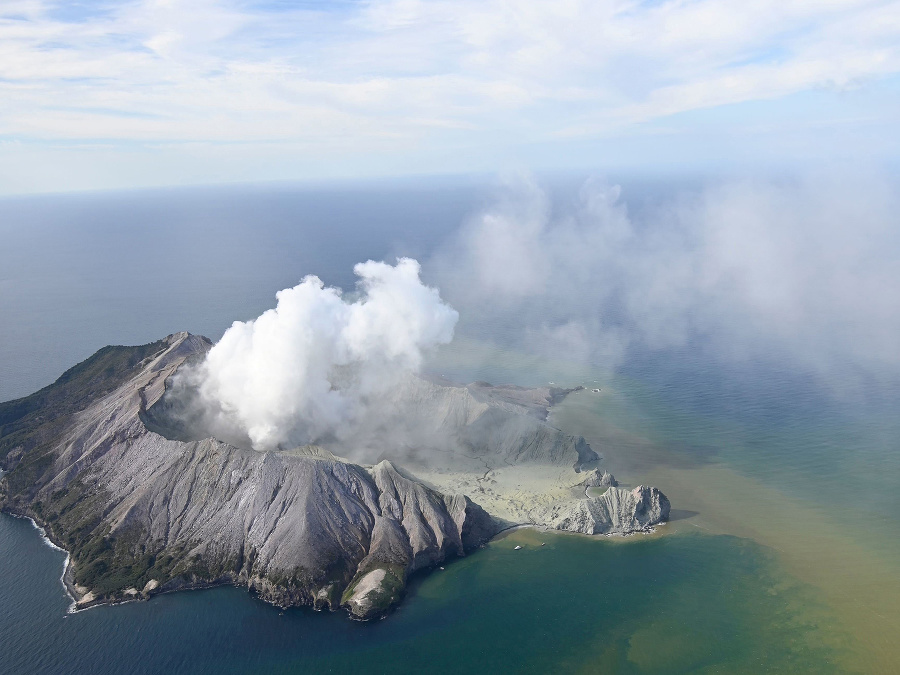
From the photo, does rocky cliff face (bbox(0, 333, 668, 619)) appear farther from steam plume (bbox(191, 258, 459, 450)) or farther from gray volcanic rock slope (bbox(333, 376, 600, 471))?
steam plume (bbox(191, 258, 459, 450))

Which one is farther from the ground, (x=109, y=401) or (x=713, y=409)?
(x=109, y=401)

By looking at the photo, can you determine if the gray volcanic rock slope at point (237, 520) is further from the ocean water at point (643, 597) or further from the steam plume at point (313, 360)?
the steam plume at point (313, 360)

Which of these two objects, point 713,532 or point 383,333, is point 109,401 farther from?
point 713,532

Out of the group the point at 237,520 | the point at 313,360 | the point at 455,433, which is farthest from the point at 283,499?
the point at 455,433

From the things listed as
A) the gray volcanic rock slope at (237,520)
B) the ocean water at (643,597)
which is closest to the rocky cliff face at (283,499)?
the gray volcanic rock slope at (237,520)

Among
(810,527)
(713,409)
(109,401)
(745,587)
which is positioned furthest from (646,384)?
(109,401)
